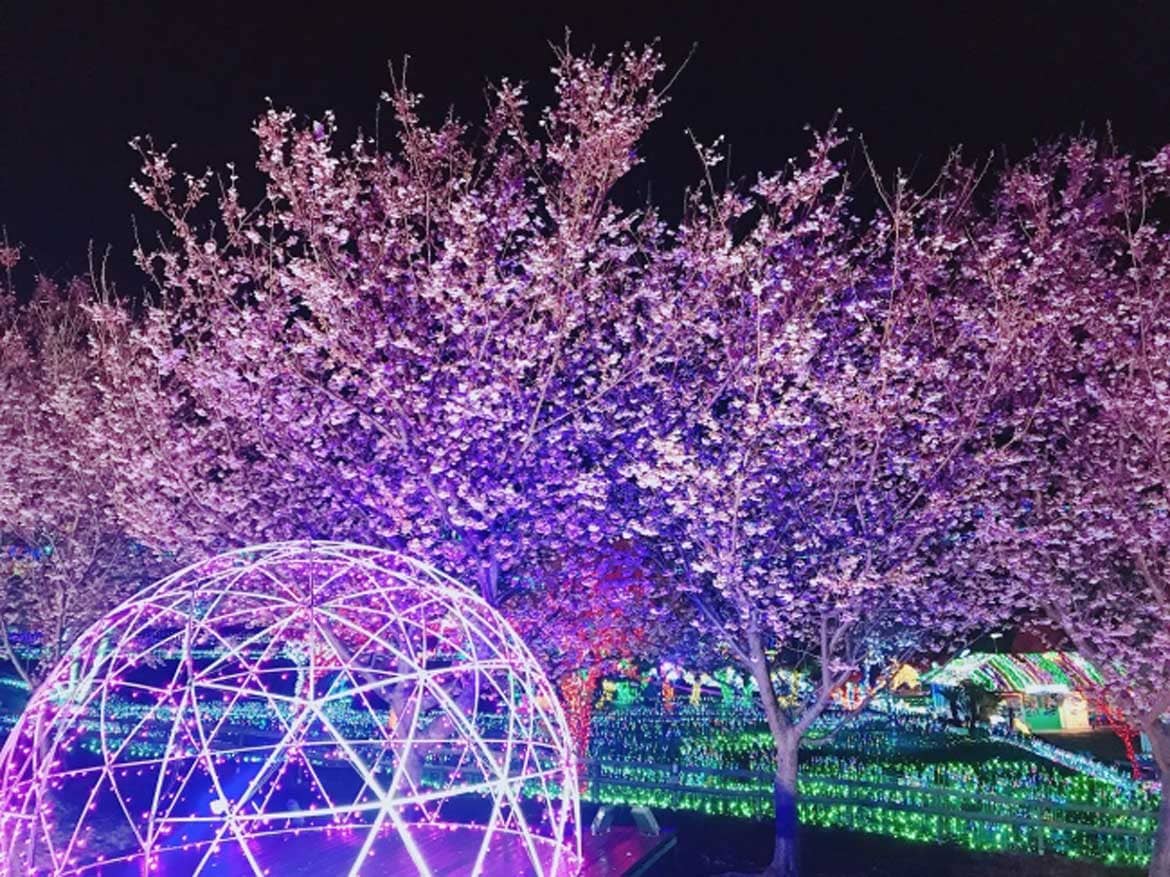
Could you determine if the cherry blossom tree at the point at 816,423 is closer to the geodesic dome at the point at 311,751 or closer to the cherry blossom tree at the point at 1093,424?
the cherry blossom tree at the point at 1093,424

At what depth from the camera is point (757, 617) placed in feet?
43.1

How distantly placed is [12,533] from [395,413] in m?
11.9

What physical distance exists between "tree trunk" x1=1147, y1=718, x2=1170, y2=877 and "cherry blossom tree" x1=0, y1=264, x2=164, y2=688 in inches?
677

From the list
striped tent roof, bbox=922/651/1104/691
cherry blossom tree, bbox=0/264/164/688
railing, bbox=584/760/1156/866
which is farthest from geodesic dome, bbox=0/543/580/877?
striped tent roof, bbox=922/651/1104/691

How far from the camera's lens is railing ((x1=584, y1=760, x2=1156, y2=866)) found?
45.8 ft

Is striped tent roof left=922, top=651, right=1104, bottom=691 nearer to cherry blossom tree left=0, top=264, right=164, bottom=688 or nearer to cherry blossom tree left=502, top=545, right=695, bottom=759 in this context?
cherry blossom tree left=502, top=545, right=695, bottom=759

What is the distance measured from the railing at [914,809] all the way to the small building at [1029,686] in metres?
11.7

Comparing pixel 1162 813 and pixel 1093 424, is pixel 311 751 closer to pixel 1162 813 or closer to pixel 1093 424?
pixel 1162 813

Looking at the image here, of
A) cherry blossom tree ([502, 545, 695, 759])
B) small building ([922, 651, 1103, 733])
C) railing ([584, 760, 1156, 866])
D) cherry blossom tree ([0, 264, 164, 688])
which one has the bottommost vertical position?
railing ([584, 760, 1156, 866])

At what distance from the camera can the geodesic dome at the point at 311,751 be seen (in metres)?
8.35

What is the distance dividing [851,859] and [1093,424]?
7445 millimetres

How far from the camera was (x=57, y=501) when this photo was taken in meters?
18.6

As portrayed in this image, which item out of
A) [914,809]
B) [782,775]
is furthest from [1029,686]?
[782,775]

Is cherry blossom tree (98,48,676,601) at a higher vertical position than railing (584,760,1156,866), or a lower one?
higher
